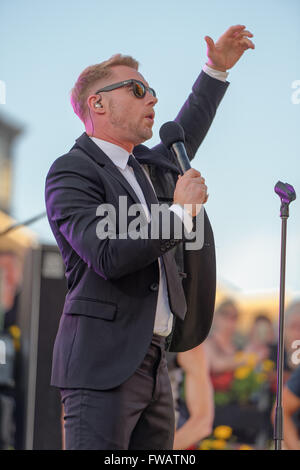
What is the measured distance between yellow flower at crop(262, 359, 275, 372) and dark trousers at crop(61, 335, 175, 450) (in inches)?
140

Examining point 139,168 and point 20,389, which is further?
point 20,389

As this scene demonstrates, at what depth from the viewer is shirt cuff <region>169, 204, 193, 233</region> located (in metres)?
1.58

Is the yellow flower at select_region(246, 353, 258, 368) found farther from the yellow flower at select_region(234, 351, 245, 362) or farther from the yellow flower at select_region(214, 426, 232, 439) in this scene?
the yellow flower at select_region(214, 426, 232, 439)

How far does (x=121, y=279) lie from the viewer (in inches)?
65.0

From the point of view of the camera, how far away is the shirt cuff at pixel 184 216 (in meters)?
1.58

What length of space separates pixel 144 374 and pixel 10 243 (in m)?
3.38

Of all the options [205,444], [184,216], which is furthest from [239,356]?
[184,216]

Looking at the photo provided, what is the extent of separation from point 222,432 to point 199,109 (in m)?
2.93

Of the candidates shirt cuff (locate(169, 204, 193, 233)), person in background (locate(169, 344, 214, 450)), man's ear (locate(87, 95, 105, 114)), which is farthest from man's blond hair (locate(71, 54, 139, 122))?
person in background (locate(169, 344, 214, 450))

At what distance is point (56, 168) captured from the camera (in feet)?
5.63

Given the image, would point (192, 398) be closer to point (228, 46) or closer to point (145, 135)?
point (228, 46)

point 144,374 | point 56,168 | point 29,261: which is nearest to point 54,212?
point 56,168

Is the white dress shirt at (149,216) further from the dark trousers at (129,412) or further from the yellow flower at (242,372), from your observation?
the yellow flower at (242,372)

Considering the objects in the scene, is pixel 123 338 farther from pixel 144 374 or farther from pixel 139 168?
pixel 139 168
